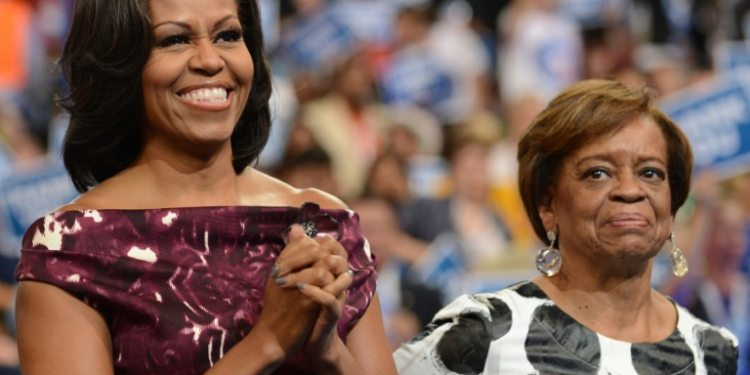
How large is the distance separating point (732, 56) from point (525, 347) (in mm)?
3976

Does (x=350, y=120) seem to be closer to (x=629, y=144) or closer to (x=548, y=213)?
(x=548, y=213)

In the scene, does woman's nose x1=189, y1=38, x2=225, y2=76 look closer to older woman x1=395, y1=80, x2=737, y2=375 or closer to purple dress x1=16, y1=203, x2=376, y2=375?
purple dress x1=16, y1=203, x2=376, y2=375

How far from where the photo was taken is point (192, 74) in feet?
5.55

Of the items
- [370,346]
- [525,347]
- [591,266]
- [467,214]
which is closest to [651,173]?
[591,266]

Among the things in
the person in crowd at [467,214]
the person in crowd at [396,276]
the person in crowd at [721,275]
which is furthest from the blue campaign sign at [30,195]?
the person in crowd at [721,275]

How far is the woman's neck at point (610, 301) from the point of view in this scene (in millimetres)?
2143

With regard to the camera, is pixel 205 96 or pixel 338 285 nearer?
pixel 338 285

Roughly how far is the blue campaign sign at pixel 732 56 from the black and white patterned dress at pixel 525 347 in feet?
12.2

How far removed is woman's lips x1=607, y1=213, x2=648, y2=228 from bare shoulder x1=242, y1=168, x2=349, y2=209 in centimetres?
53

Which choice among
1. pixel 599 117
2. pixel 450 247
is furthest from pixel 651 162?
pixel 450 247

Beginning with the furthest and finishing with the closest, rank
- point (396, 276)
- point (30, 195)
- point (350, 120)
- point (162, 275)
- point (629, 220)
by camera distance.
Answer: point (350, 120), point (30, 195), point (396, 276), point (629, 220), point (162, 275)

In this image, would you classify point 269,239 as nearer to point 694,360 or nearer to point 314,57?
point 694,360

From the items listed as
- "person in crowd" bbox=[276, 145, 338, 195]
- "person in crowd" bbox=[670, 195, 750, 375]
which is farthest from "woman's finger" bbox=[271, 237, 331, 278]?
"person in crowd" bbox=[670, 195, 750, 375]

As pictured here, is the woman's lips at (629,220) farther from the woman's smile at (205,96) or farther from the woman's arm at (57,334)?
the woman's arm at (57,334)
